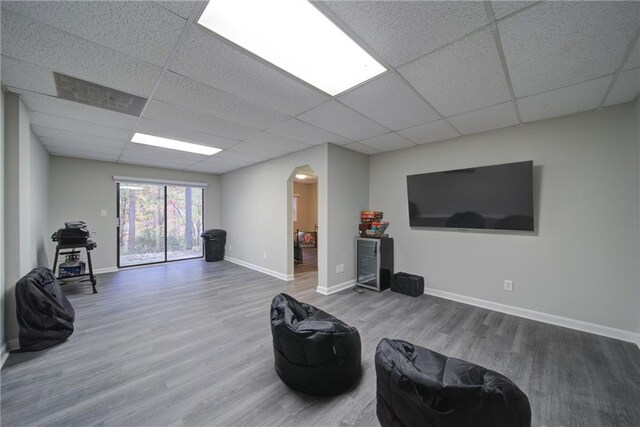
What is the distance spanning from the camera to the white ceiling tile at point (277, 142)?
11.2 feet

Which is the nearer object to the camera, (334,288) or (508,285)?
(508,285)

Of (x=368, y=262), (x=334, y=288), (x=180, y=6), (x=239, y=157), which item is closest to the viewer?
(x=180, y=6)

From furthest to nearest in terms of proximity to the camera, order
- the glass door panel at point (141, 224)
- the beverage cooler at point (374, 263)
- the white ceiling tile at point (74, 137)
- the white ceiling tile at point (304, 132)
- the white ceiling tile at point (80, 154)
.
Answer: the glass door panel at point (141, 224)
the white ceiling tile at point (80, 154)
the beverage cooler at point (374, 263)
the white ceiling tile at point (74, 137)
the white ceiling tile at point (304, 132)

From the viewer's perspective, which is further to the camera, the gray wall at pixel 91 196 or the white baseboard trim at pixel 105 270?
the white baseboard trim at pixel 105 270

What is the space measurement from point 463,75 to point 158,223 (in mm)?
6774

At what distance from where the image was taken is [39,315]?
7.39ft

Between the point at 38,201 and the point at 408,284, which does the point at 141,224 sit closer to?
the point at 38,201

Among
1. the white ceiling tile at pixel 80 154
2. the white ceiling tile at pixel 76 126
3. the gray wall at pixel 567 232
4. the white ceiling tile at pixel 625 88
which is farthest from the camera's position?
the white ceiling tile at pixel 80 154

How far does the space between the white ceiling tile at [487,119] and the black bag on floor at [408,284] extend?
2275mm

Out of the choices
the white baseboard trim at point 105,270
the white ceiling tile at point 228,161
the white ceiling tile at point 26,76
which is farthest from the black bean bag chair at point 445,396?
the white baseboard trim at point 105,270

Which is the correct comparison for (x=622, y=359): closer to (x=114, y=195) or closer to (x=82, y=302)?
(x=82, y=302)

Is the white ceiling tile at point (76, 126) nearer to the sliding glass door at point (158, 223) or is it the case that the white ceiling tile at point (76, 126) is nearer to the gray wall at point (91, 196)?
the gray wall at point (91, 196)

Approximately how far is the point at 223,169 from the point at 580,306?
669 cm

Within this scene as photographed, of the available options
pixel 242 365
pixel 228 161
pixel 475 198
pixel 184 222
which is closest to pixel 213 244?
pixel 184 222
